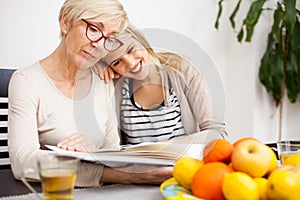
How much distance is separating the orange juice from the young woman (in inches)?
20.6

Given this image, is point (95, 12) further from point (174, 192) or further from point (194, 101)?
point (174, 192)

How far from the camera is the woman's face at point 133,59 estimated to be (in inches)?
42.9

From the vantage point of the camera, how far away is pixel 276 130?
2752mm

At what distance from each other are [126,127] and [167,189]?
48 centimetres

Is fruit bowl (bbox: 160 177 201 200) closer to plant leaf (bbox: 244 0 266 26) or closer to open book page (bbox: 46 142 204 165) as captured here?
open book page (bbox: 46 142 204 165)

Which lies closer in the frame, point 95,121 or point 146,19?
point 95,121

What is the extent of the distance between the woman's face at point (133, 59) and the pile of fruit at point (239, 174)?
429 millimetres

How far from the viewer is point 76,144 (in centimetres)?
99

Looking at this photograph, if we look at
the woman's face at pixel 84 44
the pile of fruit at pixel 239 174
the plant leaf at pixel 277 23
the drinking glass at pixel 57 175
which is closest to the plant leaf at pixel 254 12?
the plant leaf at pixel 277 23

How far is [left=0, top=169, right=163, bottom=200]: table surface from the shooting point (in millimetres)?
764

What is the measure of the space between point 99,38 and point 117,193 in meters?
0.56

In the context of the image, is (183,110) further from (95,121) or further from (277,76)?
(277,76)

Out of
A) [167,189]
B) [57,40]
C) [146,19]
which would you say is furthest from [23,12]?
[167,189]

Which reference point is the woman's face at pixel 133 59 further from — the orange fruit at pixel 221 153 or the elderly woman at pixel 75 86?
the orange fruit at pixel 221 153
